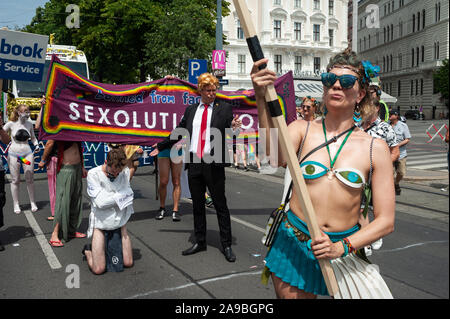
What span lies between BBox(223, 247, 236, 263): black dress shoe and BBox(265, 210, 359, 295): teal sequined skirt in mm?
2775

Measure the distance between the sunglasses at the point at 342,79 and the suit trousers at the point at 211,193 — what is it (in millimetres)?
3205

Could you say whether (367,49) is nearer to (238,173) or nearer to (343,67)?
(343,67)

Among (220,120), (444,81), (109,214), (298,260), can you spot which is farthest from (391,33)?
(109,214)

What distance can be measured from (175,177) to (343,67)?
5203mm

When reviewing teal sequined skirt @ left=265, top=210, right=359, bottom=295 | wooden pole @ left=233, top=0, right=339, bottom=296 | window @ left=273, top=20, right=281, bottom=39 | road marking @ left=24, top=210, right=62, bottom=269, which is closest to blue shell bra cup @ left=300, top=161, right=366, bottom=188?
teal sequined skirt @ left=265, top=210, right=359, bottom=295

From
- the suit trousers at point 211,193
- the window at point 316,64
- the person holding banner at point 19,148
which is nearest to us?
the suit trousers at point 211,193

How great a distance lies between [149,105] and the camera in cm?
698

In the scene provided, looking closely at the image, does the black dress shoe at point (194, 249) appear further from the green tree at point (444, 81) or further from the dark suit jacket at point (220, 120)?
the green tree at point (444, 81)

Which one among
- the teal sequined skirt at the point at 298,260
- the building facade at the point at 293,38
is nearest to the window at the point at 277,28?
the building facade at the point at 293,38

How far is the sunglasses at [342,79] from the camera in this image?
2018 mm

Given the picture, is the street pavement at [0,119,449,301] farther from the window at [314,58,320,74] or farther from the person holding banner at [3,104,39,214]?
the window at [314,58,320,74]

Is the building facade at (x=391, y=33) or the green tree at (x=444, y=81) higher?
the building facade at (x=391, y=33)

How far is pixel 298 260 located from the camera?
2.16 metres

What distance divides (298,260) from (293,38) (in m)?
58.2
